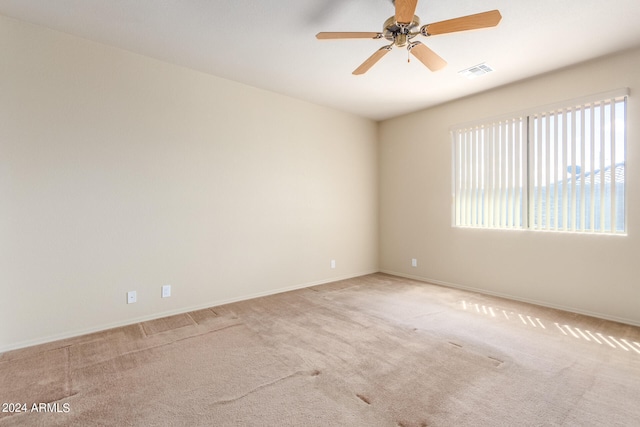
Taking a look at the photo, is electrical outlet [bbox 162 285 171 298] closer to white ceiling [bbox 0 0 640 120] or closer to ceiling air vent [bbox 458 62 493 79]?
white ceiling [bbox 0 0 640 120]

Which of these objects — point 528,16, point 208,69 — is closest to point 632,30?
point 528,16

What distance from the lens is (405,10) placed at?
186 cm

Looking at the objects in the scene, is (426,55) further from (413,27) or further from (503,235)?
(503,235)

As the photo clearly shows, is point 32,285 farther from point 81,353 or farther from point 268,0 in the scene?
point 268,0

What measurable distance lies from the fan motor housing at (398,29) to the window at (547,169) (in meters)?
2.38

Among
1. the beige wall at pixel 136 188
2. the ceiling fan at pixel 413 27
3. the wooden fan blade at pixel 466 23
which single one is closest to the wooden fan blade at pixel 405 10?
the ceiling fan at pixel 413 27

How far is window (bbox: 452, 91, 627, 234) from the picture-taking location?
3.05 metres

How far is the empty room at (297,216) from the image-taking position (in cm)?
192

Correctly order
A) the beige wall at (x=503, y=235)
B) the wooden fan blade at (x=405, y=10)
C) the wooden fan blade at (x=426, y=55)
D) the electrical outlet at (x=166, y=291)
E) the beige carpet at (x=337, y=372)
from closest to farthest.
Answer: the beige carpet at (x=337, y=372) → the wooden fan blade at (x=405, y=10) → the wooden fan blade at (x=426, y=55) → the beige wall at (x=503, y=235) → the electrical outlet at (x=166, y=291)

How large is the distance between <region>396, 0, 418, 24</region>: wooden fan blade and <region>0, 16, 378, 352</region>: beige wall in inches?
92.6

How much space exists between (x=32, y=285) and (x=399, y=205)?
469cm

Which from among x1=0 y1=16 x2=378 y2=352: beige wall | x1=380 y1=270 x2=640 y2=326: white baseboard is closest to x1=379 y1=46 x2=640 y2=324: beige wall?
x1=380 y1=270 x2=640 y2=326: white baseboard

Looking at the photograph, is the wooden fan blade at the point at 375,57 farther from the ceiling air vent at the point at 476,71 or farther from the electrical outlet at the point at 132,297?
the electrical outlet at the point at 132,297

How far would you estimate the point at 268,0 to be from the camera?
2.20m
